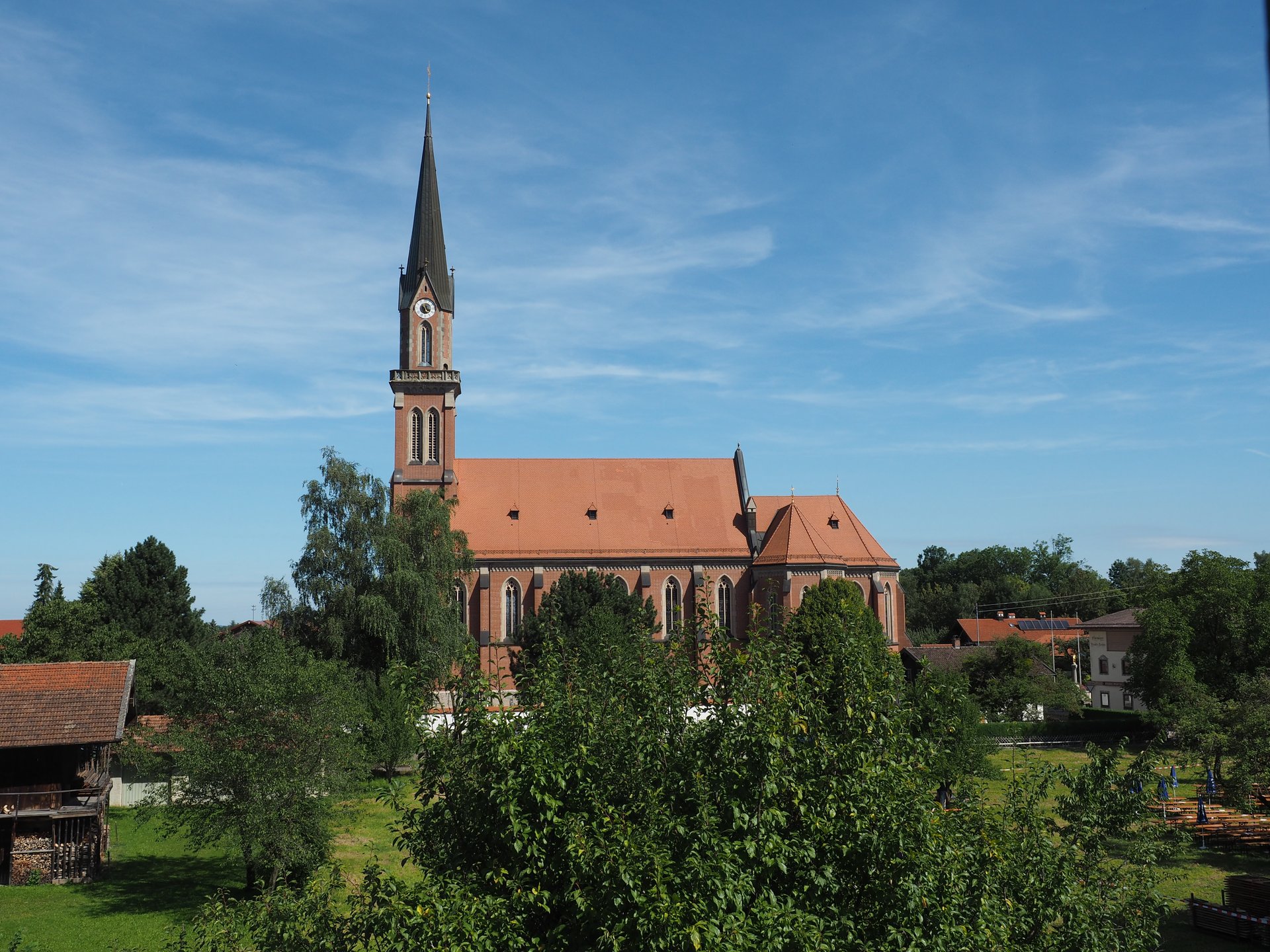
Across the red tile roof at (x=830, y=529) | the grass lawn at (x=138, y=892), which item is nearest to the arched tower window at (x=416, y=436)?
the red tile roof at (x=830, y=529)

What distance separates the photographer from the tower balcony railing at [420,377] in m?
61.0

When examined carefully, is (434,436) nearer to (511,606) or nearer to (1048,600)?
(511,606)

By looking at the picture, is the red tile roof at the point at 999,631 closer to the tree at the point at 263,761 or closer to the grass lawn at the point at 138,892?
the grass lawn at the point at 138,892

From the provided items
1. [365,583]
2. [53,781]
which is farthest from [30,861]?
[365,583]

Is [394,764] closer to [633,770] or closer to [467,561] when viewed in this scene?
[467,561]

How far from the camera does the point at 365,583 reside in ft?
161

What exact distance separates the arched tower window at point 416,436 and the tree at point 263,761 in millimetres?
32193

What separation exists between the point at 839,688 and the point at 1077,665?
80934 millimetres

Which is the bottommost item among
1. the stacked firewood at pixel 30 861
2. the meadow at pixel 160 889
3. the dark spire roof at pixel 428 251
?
the meadow at pixel 160 889

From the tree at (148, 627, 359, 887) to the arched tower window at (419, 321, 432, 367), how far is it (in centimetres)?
3423

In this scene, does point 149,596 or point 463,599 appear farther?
point 463,599

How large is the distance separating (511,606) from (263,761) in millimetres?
34258

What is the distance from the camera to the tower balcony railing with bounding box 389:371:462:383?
61031 millimetres

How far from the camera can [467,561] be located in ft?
181
